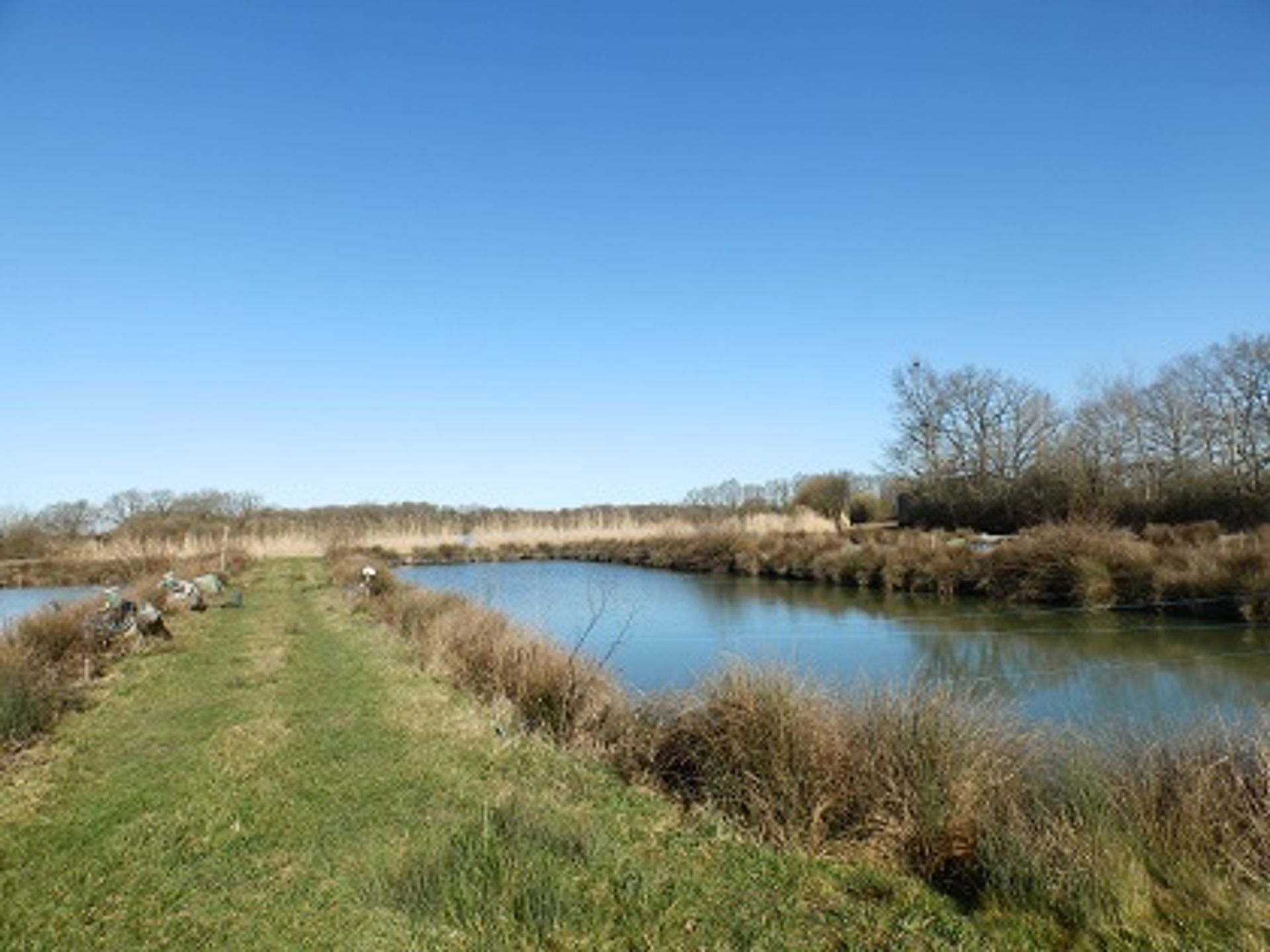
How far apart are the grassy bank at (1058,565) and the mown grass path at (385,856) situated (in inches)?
552

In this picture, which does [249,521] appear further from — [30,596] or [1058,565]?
[1058,565]

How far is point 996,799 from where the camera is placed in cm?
482

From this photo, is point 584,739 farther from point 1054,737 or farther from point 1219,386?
point 1219,386

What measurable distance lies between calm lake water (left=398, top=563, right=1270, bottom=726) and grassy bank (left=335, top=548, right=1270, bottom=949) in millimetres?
689

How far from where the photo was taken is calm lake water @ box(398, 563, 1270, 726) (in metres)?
9.64

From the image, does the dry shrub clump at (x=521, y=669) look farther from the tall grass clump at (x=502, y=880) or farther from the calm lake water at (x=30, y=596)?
the calm lake water at (x=30, y=596)

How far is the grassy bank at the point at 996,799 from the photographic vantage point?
3.96 m

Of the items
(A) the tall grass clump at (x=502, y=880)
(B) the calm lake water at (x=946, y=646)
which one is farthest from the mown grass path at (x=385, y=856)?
(B) the calm lake water at (x=946, y=646)

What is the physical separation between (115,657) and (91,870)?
8664 millimetres

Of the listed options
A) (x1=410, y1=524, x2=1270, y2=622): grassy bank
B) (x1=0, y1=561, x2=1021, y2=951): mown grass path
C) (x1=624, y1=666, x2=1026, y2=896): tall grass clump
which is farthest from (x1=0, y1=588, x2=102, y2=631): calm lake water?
(x1=624, y1=666, x2=1026, y2=896): tall grass clump

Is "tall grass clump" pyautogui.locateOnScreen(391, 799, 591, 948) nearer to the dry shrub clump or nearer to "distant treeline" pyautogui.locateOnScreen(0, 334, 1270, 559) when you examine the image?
the dry shrub clump

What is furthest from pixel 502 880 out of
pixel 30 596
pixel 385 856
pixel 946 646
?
pixel 30 596

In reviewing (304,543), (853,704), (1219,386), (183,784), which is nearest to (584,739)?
(853,704)

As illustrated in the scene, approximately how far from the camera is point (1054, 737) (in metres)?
5.46
